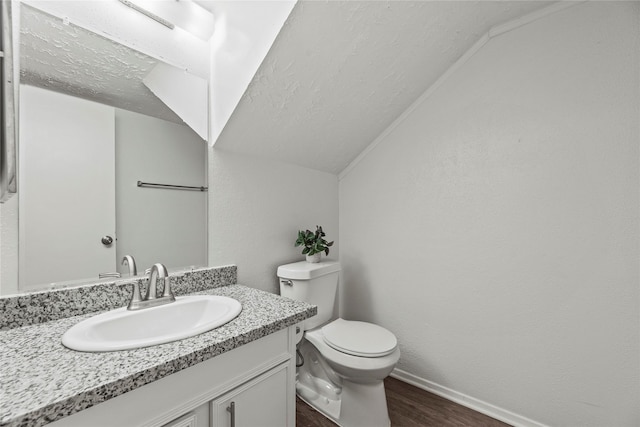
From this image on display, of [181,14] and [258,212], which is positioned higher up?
[181,14]

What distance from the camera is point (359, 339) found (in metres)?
1.39

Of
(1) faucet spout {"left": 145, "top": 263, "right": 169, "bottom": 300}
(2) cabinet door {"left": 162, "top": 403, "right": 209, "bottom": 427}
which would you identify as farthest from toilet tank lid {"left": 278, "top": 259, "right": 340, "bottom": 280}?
(2) cabinet door {"left": 162, "top": 403, "right": 209, "bottom": 427}

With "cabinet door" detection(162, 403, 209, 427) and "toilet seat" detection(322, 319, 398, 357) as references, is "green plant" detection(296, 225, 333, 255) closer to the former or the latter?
"toilet seat" detection(322, 319, 398, 357)

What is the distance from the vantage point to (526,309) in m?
1.34

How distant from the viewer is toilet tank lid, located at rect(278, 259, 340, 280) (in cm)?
149

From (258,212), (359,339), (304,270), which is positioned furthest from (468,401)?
(258,212)

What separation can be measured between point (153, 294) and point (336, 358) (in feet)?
2.89

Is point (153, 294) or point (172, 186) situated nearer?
point (153, 294)

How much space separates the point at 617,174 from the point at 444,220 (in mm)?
736

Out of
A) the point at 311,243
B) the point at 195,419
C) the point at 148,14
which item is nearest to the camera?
the point at 195,419

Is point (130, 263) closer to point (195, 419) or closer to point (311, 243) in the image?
point (195, 419)

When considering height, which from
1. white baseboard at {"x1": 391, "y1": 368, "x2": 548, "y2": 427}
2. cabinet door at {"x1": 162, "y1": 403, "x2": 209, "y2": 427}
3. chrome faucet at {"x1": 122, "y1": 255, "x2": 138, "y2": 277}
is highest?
chrome faucet at {"x1": 122, "y1": 255, "x2": 138, "y2": 277}

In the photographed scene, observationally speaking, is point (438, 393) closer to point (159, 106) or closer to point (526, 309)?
point (526, 309)

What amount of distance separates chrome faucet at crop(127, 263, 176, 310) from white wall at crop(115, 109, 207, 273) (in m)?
0.16
